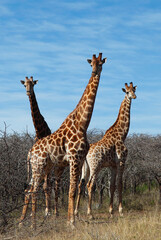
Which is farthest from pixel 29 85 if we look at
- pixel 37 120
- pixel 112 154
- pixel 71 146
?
pixel 112 154

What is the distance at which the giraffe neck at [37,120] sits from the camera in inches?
446

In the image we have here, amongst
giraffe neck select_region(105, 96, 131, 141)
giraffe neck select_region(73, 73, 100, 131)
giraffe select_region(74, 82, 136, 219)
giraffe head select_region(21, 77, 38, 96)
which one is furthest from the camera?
giraffe neck select_region(105, 96, 131, 141)

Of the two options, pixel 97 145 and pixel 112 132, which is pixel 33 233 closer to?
pixel 97 145

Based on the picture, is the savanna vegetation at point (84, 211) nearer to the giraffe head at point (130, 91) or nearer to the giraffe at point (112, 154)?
the giraffe at point (112, 154)

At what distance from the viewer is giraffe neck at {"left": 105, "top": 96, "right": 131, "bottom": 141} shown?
13.0m

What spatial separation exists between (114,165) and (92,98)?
3.46m

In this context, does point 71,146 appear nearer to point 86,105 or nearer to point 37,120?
point 86,105

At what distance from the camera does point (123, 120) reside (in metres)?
13.2

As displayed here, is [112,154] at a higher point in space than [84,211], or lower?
higher

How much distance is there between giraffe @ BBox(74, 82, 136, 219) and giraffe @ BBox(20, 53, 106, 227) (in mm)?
2355

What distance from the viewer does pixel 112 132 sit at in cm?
1294

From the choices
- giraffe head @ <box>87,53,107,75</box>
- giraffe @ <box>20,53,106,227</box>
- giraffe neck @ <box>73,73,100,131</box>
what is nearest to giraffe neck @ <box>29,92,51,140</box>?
giraffe @ <box>20,53,106,227</box>

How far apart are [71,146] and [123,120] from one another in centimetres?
424

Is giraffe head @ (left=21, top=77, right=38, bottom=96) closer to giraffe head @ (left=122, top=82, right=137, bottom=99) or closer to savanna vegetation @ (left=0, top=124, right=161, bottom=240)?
savanna vegetation @ (left=0, top=124, right=161, bottom=240)
